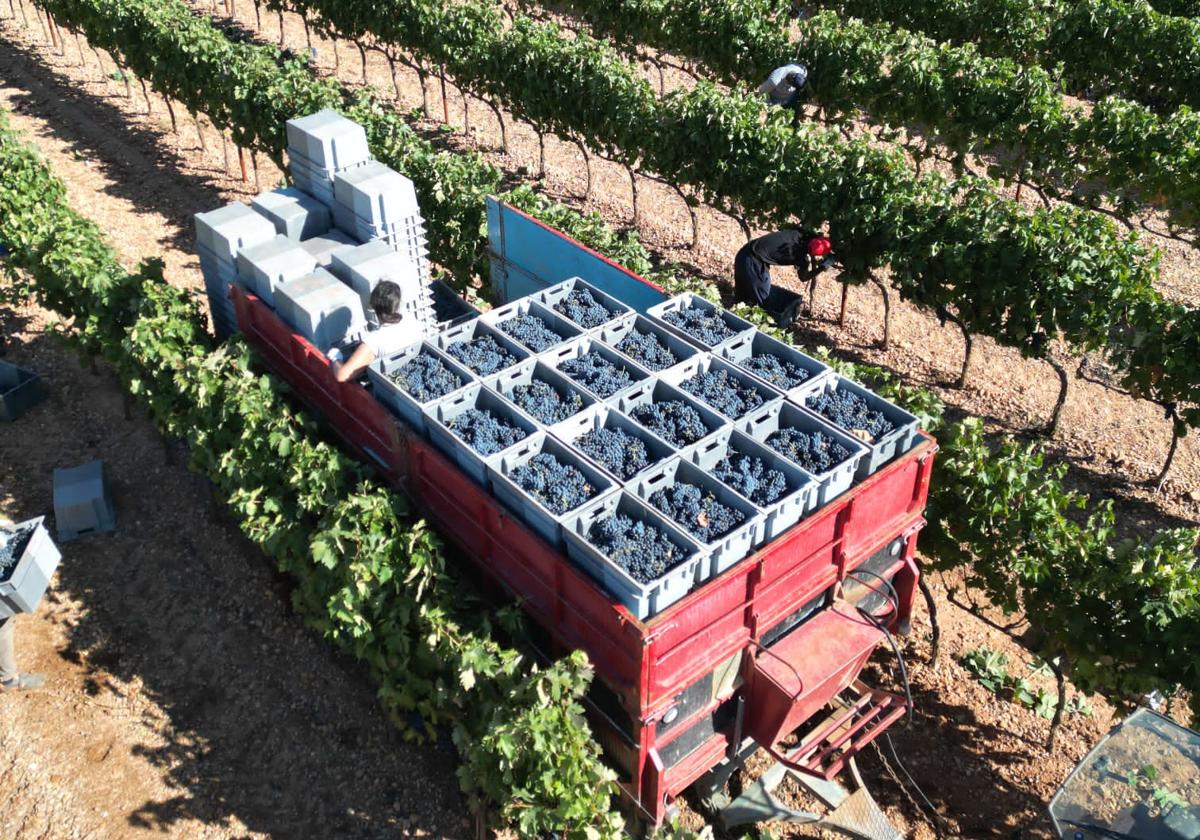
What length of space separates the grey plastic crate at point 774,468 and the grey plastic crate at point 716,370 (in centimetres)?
34

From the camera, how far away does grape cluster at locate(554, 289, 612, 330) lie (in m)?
9.12

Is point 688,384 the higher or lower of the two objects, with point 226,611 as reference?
higher

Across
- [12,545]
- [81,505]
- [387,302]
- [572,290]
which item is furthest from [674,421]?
[81,505]

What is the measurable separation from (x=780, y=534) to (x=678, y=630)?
108cm

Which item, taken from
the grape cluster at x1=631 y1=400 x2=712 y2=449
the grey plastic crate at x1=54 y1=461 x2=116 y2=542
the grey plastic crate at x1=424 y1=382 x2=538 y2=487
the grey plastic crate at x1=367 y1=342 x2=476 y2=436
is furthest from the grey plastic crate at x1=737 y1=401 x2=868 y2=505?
the grey plastic crate at x1=54 y1=461 x2=116 y2=542

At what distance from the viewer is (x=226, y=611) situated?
9602mm

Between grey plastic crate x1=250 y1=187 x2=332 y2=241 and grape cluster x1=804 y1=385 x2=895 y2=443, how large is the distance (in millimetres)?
5355

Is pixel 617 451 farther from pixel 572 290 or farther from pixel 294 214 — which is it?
pixel 294 214

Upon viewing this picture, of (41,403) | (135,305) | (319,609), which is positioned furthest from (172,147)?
(319,609)

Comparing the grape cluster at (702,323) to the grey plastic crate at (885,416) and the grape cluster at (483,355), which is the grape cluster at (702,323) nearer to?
the grey plastic crate at (885,416)

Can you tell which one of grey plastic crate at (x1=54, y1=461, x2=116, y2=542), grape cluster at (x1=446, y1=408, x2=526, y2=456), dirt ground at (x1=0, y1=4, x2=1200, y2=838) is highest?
grape cluster at (x1=446, y1=408, x2=526, y2=456)

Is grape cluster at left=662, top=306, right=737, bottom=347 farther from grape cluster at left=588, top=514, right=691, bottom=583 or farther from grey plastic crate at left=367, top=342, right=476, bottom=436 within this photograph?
grape cluster at left=588, top=514, right=691, bottom=583

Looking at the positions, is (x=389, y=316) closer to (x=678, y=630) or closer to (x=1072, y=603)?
(x=678, y=630)

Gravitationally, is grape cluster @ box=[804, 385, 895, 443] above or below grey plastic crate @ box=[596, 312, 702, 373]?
below
